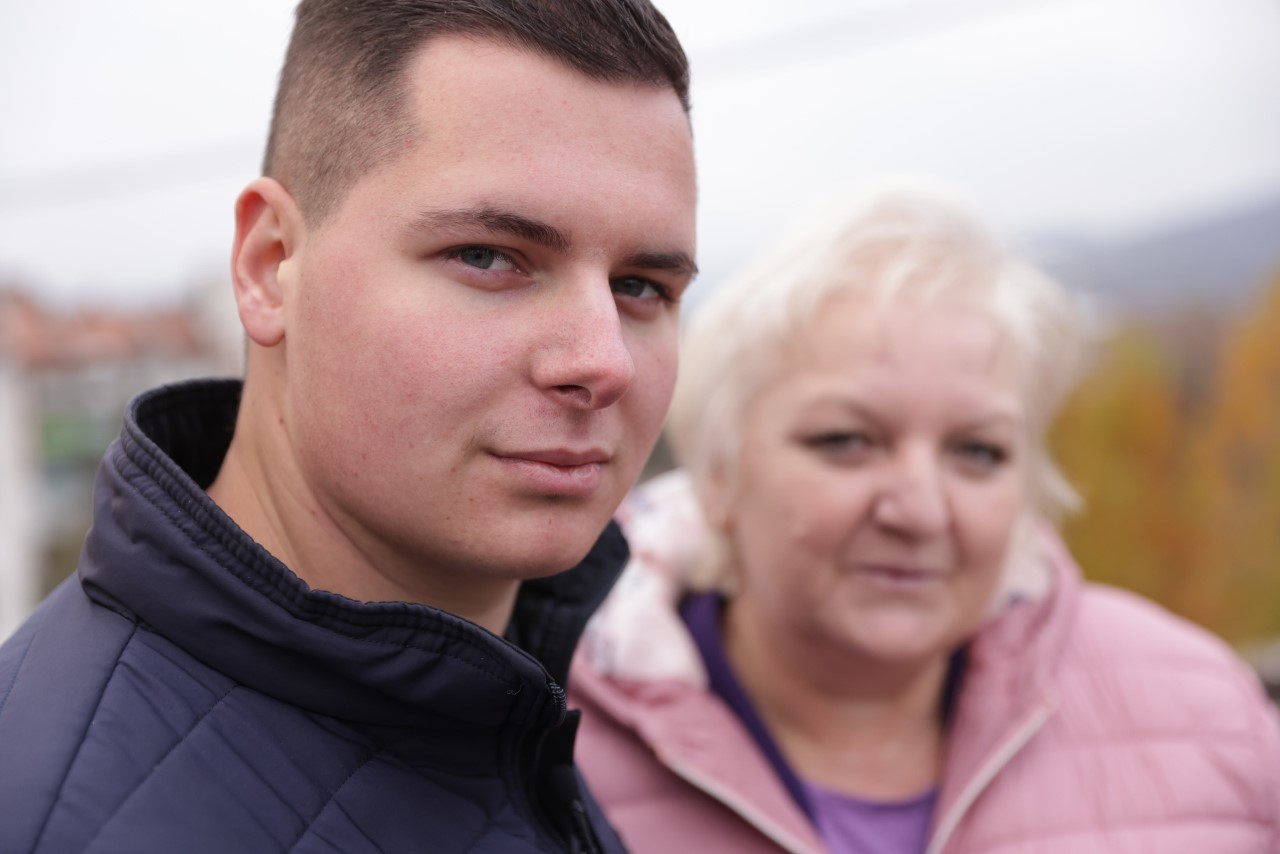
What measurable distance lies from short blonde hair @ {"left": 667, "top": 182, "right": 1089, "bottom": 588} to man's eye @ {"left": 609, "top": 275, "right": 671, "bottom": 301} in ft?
2.59

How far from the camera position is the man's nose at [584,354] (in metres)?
1.17

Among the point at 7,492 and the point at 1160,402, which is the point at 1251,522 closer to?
the point at 1160,402

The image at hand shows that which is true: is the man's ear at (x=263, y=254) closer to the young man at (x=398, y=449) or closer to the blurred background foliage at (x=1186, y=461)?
the young man at (x=398, y=449)

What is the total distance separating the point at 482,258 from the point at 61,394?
10.8 m

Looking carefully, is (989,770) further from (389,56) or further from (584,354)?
(389,56)

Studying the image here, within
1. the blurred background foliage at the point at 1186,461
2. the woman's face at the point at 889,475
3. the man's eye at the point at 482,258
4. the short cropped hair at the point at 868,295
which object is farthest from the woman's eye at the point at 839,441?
the blurred background foliage at the point at 1186,461

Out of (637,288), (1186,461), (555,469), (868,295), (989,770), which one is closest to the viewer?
(555,469)

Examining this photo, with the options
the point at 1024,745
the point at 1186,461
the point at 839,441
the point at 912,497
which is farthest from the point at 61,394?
the point at 1186,461

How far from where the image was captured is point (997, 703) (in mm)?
2137

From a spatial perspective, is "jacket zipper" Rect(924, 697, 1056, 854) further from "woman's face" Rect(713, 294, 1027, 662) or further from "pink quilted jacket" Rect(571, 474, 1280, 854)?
"woman's face" Rect(713, 294, 1027, 662)

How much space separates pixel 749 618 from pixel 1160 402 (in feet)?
41.1

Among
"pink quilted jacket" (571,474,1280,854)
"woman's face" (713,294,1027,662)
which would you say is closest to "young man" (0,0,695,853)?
"pink quilted jacket" (571,474,1280,854)

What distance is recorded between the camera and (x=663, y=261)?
4.24 ft

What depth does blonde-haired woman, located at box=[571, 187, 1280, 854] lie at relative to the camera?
1984mm
